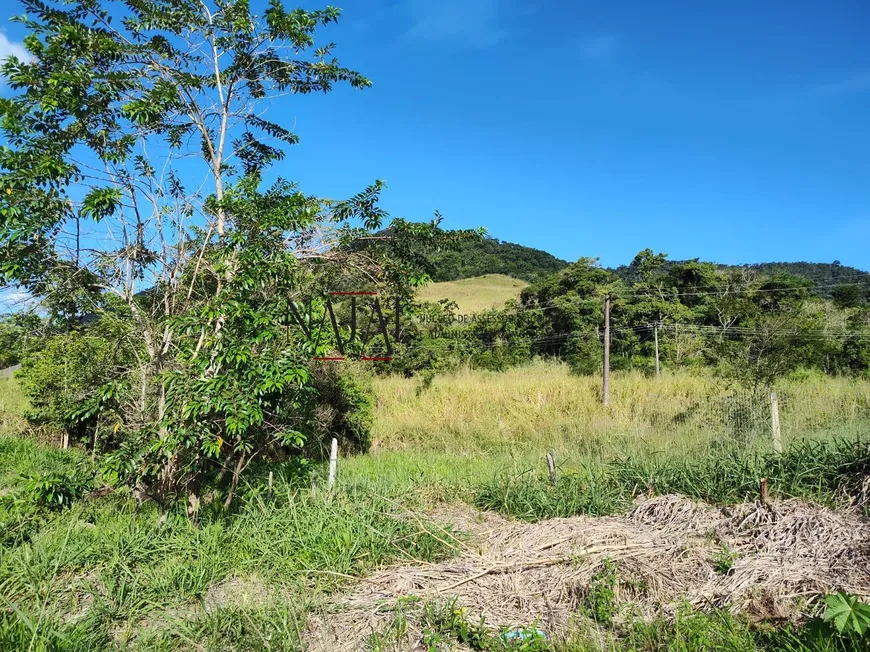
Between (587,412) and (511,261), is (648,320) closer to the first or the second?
(587,412)

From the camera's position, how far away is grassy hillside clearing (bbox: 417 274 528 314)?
32.9 meters

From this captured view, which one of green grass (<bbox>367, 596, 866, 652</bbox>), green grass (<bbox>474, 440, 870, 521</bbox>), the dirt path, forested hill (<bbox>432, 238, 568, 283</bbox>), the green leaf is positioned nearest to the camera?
the green leaf

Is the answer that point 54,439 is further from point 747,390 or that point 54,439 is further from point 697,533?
point 747,390

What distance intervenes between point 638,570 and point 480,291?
37.1m

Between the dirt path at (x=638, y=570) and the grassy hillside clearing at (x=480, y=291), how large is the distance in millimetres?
24423

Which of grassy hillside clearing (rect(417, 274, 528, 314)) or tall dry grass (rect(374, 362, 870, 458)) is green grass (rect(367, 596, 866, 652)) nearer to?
tall dry grass (rect(374, 362, 870, 458))

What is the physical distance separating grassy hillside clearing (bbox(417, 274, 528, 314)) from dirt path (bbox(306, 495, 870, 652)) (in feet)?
80.1

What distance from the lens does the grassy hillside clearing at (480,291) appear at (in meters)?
32.9

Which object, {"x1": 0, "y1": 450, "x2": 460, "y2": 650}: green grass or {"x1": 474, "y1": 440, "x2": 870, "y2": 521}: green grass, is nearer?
{"x1": 0, "y1": 450, "x2": 460, "y2": 650}: green grass

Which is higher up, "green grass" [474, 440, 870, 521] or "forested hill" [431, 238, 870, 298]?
"forested hill" [431, 238, 870, 298]

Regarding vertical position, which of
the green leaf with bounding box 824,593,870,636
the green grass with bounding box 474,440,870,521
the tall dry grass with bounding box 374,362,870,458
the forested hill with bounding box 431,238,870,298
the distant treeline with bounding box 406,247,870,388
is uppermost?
the forested hill with bounding box 431,238,870,298

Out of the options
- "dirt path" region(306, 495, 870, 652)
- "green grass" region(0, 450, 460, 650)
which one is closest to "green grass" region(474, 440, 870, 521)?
"dirt path" region(306, 495, 870, 652)

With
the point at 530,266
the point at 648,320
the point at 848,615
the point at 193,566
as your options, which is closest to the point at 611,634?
the point at 848,615

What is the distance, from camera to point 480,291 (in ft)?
134
